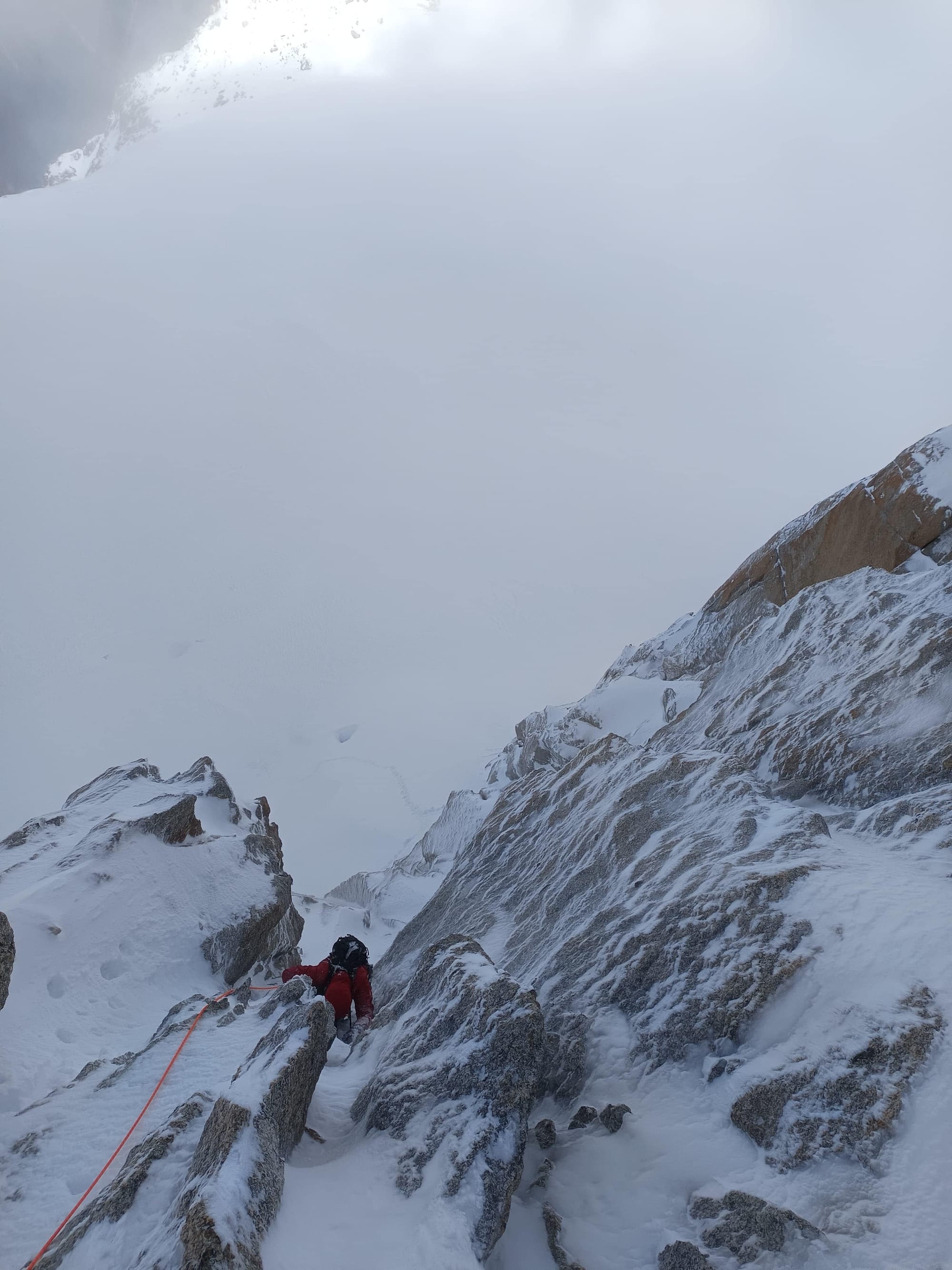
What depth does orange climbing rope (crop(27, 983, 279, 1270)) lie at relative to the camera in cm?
722

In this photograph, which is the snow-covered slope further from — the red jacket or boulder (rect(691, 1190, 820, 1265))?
the red jacket

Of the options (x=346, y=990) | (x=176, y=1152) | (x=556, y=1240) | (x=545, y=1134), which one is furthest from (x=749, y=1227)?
(x=346, y=990)

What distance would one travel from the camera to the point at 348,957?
11875 mm

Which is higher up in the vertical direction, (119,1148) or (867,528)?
(119,1148)

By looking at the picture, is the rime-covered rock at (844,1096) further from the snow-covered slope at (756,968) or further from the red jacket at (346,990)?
the red jacket at (346,990)

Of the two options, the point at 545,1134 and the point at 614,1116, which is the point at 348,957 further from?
the point at 614,1116

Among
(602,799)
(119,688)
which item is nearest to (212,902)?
(602,799)

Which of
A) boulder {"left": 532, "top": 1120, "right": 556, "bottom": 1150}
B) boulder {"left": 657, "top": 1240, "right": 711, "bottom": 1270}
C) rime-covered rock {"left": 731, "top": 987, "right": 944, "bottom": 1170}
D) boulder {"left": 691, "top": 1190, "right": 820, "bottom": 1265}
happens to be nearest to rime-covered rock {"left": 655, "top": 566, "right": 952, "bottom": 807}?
rime-covered rock {"left": 731, "top": 987, "right": 944, "bottom": 1170}

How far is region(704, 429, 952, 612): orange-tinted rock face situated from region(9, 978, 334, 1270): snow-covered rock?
19.7 meters

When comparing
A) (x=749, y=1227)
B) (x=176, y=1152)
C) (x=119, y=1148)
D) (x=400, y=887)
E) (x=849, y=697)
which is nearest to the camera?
(x=749, y=1227)

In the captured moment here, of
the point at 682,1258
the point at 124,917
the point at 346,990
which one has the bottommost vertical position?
the point at 682,1258

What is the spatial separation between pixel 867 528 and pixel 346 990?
20.7 meters

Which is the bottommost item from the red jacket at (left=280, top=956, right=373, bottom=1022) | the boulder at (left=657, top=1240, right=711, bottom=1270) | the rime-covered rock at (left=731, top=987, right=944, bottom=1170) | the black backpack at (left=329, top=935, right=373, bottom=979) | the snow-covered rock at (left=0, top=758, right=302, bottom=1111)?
the rime-covered rock at (left=731, top=987, right=944, bottom=1170)

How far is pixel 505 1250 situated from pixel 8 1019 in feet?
37.1
